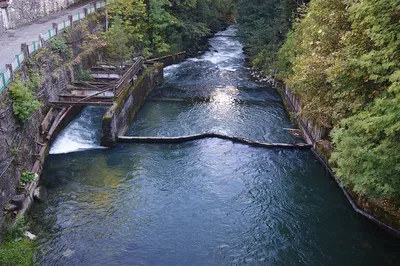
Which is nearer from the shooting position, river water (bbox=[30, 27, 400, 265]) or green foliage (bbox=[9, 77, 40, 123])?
river water (bbox=[30, 27, 400, 265])

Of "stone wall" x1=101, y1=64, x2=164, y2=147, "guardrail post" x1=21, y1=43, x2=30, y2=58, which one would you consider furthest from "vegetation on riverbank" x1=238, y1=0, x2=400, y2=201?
"guardrail post" x1=21, y1=43, x2=30, y2=58

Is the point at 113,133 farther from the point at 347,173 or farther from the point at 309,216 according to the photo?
the point at 347,173

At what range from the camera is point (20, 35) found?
2750 cm

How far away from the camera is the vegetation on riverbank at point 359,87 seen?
12.3 metres

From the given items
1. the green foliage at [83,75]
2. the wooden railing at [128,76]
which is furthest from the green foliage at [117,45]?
the green foliage at [83,75]

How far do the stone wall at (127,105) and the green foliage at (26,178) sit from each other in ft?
18.3

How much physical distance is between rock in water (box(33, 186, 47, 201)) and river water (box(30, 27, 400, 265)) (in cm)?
44

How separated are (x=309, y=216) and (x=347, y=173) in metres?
3.72

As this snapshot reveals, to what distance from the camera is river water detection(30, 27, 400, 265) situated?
1480 centimetres

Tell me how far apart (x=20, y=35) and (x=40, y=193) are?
14936 mm

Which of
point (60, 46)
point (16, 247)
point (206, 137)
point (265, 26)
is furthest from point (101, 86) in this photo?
point (265, 26)

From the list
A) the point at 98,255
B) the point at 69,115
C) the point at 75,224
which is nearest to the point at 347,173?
the point at 98,255

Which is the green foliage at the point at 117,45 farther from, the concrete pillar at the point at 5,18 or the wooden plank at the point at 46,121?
the concrete pillar at the point at 5,18

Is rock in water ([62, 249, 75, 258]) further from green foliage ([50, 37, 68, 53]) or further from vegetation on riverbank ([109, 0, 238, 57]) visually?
vegetation on riverbank ([109, 0, 238, 57])
